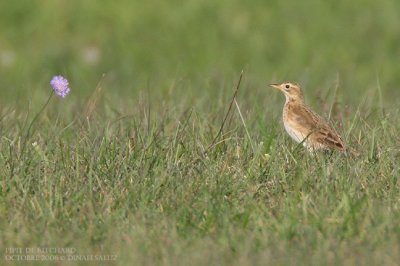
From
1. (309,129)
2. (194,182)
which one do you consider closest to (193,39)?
(309,129)

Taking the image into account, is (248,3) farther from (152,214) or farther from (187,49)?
(152,214)

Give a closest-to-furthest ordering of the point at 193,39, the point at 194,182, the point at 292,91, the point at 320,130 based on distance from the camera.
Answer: the point at 194,182 → the point at 320,130 → the point at 292,91 → the point at 193,39

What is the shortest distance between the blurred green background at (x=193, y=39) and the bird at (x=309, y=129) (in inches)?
200

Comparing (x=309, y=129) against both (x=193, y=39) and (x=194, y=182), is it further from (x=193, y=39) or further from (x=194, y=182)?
(x=193, y=39)

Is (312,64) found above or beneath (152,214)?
above

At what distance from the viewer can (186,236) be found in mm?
6570

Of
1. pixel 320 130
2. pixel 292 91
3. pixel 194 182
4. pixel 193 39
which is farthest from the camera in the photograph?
pixel 193 39

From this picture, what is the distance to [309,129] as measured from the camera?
8.74 metres

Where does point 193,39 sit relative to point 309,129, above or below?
above

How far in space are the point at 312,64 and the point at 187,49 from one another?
5.92 feet

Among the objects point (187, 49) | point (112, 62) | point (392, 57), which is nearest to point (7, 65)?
point (112, 62)

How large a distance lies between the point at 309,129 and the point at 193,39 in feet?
23.8

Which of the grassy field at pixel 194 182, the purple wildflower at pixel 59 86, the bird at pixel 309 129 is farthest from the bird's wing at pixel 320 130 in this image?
the purple wildflower at pixel 59 86

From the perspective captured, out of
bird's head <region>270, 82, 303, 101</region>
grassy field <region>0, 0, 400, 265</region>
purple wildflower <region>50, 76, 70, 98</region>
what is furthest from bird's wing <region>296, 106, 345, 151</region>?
purple wildflower <region>50, 76, 70, 98</region>
